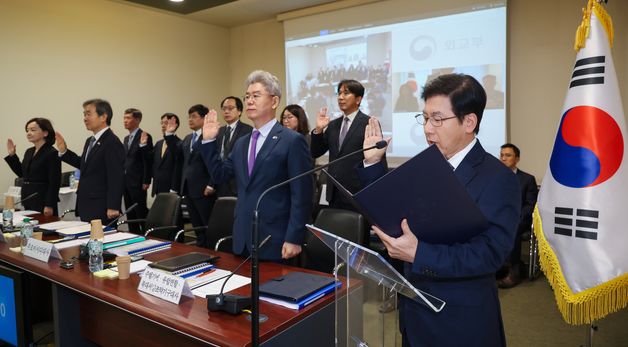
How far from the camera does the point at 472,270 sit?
1.15 m

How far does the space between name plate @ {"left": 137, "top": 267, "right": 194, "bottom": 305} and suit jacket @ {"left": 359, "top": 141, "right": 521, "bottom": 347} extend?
0.77 metres

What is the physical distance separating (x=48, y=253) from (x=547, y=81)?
4.66 metres

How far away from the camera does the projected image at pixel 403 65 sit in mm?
4668

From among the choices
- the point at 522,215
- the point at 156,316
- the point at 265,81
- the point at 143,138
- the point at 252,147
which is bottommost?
the point at 522,215

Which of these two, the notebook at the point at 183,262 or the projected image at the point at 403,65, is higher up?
the projected image at the point at 403,65

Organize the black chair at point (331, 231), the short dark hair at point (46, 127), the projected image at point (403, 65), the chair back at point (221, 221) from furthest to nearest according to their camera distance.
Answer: the projected image at point (403, 65) → the short dark hair at point (46, 127) → the chair back at point (221, 221) → the black chair at point (331, 231)

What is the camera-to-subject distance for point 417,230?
1.17 metres

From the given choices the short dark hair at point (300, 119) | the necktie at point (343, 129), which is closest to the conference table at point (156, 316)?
the necktie at point (343, 129)

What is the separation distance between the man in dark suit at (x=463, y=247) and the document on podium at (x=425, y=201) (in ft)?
0.11

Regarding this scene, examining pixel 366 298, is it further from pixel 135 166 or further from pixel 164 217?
pixel 135 166

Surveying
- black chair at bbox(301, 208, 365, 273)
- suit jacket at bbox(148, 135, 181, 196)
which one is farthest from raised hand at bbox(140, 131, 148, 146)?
black chair at bbox(301, 208, 365, 273)

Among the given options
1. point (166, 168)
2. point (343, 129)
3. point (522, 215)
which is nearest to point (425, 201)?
point (343, 129)

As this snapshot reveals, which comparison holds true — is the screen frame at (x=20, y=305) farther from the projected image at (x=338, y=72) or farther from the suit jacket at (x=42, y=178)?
the projected image at (x=338, y=72)

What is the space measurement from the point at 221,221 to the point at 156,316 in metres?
1.51
